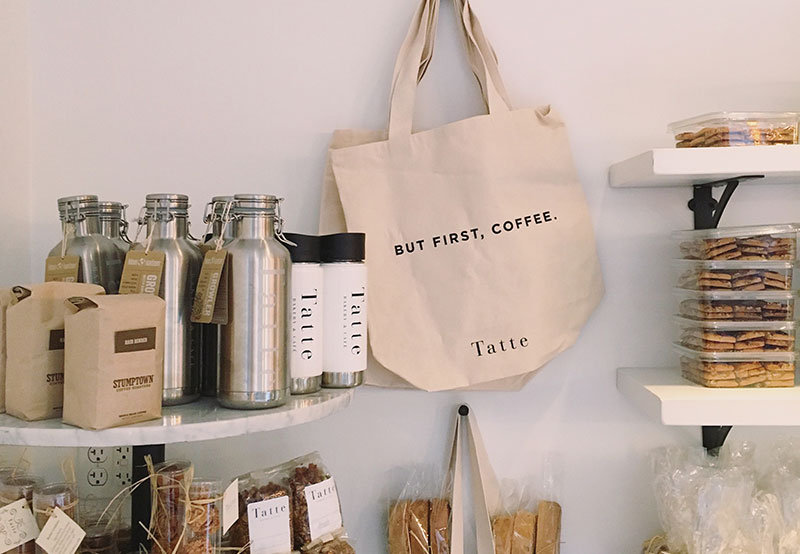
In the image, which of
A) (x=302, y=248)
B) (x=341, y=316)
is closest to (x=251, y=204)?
(x=302, y=248)

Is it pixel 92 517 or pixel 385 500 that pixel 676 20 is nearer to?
pixel 385 500

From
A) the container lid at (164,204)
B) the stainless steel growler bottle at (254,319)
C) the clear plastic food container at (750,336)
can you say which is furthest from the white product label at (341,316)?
the clear plastic food container at (750,336)

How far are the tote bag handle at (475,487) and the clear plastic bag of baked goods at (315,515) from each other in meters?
0.25

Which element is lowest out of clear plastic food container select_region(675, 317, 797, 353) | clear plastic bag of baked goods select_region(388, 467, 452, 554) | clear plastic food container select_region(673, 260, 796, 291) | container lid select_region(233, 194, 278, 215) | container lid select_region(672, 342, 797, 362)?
clear plastic bag of baked goods select_region(388, 467, 452, 554)

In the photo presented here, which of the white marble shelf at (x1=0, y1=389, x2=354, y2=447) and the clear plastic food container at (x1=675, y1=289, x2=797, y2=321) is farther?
the clear plastic food container at (x1=675, y1=289, x2=797, y2=321)

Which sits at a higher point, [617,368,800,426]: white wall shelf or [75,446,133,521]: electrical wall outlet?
[617,368,800,426]: white wall shelf

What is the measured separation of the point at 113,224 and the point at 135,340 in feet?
1.00

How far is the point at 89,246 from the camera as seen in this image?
1.13m

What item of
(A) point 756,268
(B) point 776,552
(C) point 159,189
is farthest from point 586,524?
(C) point 159,189

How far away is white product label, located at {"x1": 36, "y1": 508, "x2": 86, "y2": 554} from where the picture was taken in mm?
1020

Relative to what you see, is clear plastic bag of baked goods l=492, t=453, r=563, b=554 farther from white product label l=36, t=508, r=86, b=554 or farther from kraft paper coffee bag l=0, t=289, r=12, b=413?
kraft paper coffee bag l=0, t=289, r=12, b=413

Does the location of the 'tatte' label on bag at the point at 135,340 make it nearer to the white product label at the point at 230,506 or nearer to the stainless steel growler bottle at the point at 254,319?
the stainless steel growler bottle at the point at 254,319

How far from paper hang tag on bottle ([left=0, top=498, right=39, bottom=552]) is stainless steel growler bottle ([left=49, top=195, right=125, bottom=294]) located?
12.1 inches

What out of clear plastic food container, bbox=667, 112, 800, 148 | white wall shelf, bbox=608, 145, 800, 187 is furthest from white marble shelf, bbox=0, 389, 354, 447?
clear plastic food container, bbox=667, 112, 800, 148
